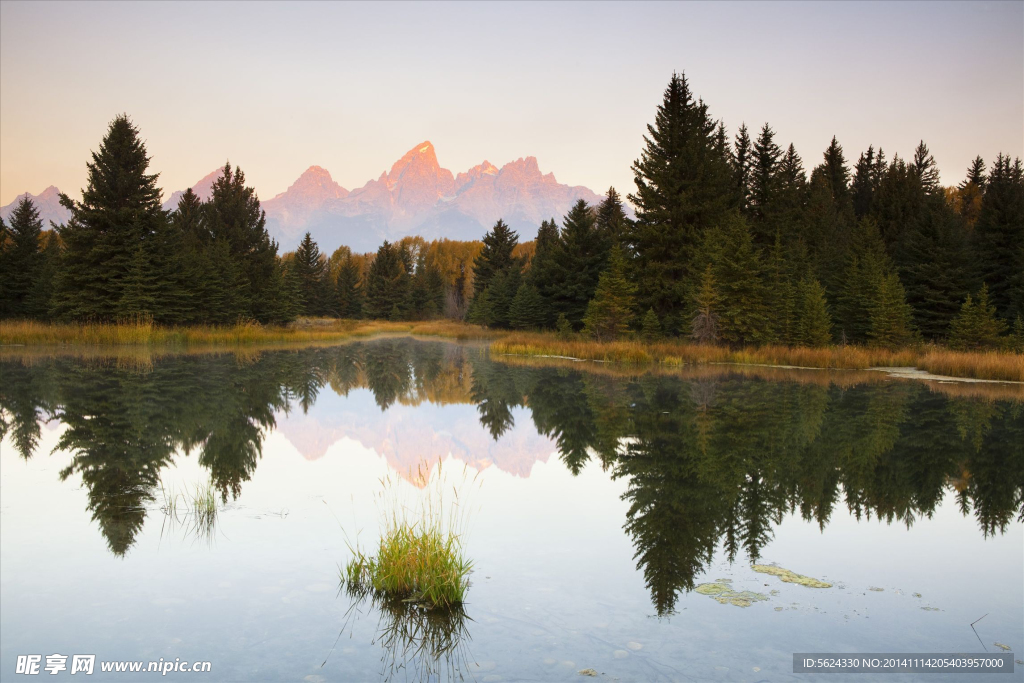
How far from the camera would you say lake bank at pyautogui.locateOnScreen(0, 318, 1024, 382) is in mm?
24375

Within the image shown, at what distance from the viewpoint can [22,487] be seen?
24.5 ft

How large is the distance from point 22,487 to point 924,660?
8657 mm

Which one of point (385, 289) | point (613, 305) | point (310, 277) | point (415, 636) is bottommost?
point (415, 636)

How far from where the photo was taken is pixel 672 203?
3803 centimetres

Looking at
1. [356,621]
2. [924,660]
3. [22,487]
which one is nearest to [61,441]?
[22,487]

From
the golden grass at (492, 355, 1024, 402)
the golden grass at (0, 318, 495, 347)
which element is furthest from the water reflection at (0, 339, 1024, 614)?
the golden grass at (0, 318, 495, 347)

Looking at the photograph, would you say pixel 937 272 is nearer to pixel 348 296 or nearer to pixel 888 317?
pixel 888 317

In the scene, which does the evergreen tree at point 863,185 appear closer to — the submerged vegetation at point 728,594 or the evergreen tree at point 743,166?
the evergreen tree at point 743,166

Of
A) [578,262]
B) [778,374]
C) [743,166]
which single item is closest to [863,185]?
[743,166]

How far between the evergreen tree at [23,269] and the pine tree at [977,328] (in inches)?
1936

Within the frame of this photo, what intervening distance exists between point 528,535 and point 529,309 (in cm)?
4058

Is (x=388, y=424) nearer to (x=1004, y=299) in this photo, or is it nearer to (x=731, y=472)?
(x=731, y=472)

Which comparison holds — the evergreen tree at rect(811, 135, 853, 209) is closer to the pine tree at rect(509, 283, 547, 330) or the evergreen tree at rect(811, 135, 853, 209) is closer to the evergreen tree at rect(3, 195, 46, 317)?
the pine tree at rect(509, 283, 547, 330)

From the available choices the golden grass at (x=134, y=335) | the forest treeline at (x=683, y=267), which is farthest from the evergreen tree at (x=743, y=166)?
the golden grass at (x=134, y=335)
